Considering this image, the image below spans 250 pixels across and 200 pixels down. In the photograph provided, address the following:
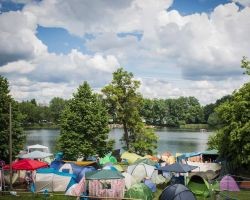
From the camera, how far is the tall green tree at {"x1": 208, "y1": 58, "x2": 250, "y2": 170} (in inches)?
1073

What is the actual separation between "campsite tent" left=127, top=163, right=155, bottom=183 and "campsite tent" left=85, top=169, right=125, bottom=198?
6.58 metres

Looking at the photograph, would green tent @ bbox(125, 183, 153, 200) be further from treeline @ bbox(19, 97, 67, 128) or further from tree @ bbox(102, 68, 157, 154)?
treeline @ bbox(19, 97, 67, 128)

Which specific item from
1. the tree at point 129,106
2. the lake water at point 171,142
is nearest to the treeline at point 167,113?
the lake water at point 171,142

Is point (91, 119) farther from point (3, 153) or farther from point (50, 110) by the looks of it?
point (50, 110)

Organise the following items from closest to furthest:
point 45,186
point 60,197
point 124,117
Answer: point 60,197
point 45,186
point 124,117

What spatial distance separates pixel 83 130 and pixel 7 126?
8.54 metres

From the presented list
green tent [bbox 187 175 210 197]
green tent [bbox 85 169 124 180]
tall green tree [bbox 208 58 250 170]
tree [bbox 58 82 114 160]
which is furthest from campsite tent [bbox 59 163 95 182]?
tall green tree [bbox 208 58 250 170]

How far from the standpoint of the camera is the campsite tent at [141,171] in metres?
28.6

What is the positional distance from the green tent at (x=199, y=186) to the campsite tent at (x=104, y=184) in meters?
4.93

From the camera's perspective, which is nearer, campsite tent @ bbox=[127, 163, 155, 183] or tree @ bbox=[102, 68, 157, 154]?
campsite tent @ bbox=[127, 163, 155, 183]

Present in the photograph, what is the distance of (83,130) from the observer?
3797cm

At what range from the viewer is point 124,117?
46.4 meters

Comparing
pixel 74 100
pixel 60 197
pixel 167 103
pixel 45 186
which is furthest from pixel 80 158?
pixel 167 103

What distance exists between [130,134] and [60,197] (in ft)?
87.4
